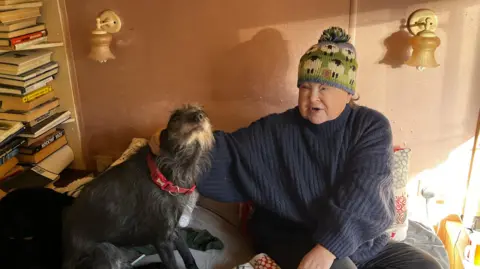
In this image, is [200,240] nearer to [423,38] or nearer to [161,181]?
[161,181]

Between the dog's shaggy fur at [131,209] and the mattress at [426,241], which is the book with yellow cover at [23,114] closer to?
the dog's shaggy fur at [131,209]

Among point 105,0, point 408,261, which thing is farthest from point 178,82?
point 408,261

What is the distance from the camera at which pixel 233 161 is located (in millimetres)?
1808

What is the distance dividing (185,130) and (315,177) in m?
0.55

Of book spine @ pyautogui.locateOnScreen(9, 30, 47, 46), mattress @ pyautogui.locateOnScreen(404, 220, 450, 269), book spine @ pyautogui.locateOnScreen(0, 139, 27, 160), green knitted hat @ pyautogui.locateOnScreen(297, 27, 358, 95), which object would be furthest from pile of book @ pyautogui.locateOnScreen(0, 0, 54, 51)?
mattress @ pyautogui.locateOnScreen(404, 220, 450, 269)

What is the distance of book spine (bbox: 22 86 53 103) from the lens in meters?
2.13

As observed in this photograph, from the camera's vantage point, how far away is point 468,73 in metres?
2.00

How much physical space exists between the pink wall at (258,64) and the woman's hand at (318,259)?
0.80m

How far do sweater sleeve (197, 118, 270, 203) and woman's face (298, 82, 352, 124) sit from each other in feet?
0.68

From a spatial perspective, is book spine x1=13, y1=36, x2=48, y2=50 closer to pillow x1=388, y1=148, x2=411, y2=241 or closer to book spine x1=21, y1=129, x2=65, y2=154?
book spine x1=21, y1=129, x2=65, y2=154

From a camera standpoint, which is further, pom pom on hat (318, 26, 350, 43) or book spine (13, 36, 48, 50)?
book spine (13, 36, 48, 50)

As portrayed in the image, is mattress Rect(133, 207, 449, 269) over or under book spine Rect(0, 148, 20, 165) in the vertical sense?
under

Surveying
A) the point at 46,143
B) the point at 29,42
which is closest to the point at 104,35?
the point at 29,42

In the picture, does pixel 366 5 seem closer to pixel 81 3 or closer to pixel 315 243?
pixel 315 243
